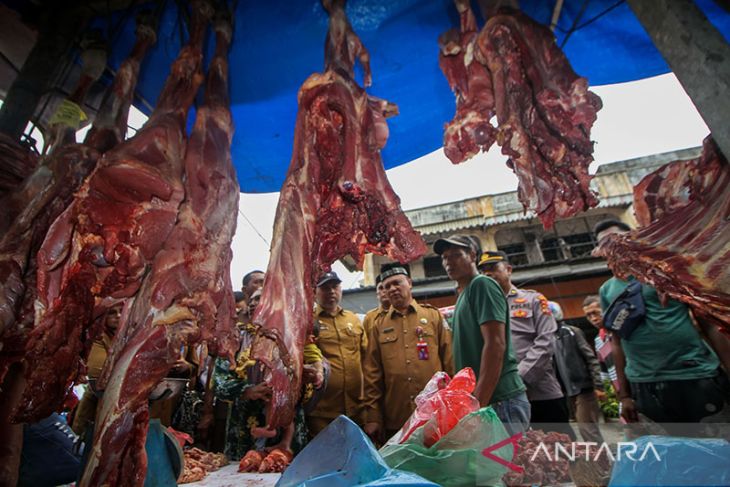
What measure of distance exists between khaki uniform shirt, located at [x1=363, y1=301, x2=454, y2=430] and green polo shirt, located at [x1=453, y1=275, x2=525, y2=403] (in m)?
0.88

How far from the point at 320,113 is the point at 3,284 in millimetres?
1873

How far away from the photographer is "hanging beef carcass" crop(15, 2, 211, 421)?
1557 mm

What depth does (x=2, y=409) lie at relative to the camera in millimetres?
2086

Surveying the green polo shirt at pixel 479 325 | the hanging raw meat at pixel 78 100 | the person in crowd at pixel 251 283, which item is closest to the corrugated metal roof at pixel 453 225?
the person in crowd at pixel 251 283

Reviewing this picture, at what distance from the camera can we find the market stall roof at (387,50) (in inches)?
100

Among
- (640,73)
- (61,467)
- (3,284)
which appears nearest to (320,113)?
(3,284)

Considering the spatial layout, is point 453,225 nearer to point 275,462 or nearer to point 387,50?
point 387,50

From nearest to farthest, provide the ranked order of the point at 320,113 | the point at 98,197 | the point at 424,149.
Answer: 1. the point at 98,197
2. the point at 320,113
3. the point at 424,149

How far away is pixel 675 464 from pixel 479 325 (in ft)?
6.59

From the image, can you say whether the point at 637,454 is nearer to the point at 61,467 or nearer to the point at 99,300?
the point at 99,300

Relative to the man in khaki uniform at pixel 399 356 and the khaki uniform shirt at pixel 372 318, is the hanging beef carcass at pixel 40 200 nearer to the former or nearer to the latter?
the man in khaki uniform at pixel 399 356

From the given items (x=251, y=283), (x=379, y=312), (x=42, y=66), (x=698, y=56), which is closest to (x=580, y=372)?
(x=379, y=312)

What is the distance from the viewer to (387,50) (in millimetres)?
2742

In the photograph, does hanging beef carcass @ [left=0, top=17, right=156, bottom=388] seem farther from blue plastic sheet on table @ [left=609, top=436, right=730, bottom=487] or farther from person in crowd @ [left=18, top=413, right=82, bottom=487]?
blue plastic sheet on table @ [left=609, top=436, right=730, bottom=487]
